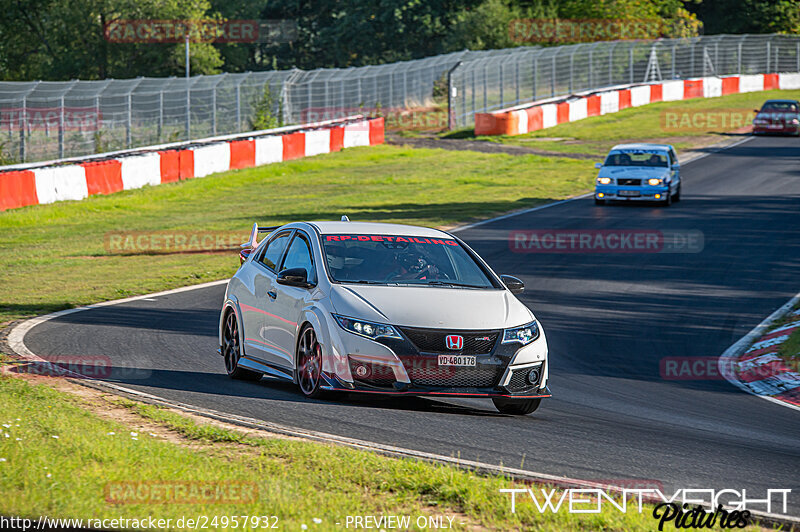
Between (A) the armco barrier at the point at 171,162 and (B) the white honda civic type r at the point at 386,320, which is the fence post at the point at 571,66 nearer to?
(A) the armco barrier at the point at 171,162

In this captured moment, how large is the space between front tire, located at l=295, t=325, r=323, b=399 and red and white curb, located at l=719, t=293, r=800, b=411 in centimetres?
479

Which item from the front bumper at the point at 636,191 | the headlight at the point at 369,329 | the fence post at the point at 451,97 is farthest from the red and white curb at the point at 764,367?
the fence post at the point at 451,97

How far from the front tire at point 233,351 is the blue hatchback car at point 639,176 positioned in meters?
18.7

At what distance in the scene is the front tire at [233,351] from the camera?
33.1 ft

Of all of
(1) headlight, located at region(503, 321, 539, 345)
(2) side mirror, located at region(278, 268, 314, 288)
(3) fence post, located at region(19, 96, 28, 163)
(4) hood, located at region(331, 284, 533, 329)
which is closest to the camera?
(4) hood, located at region(331, 284, 533, 329)

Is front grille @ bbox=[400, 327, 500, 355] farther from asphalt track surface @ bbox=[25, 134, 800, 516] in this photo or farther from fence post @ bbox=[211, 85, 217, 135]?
fence post @ bbox=[211, 85, 217, 135]

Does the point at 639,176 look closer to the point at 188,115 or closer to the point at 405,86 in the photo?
the point at 188,115

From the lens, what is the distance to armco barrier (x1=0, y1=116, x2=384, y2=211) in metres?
27.1

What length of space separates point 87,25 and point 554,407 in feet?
223

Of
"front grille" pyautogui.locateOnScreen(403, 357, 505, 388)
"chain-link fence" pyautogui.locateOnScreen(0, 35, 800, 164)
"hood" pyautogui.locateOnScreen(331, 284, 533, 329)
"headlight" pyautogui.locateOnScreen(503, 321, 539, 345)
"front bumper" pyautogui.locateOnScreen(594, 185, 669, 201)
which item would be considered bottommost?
"front bumper" pyautogui.locateOnScreen(594, 185, 669, 201)

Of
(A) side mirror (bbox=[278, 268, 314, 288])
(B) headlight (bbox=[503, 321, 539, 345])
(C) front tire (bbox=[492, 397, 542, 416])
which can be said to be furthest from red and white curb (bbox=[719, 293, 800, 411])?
(A) side mirror (bbox=[278, 268, 314, 288])

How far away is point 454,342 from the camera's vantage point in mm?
8258

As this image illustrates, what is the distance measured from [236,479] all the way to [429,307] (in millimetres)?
2915

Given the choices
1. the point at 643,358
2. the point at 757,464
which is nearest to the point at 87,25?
the point at 643,358
